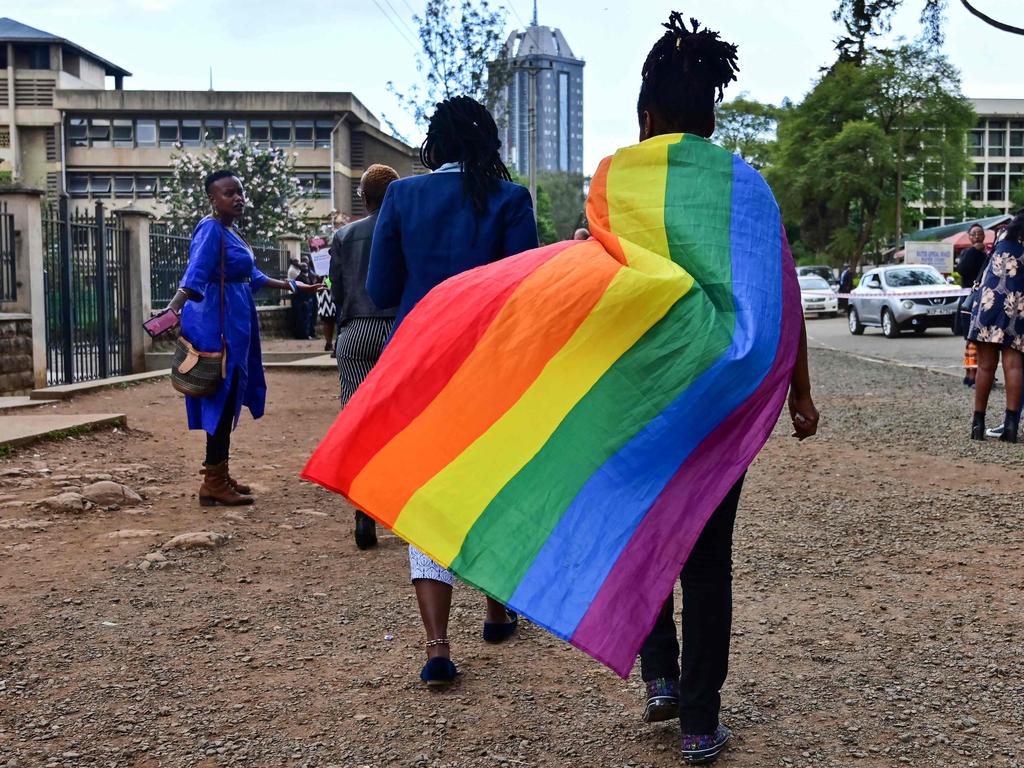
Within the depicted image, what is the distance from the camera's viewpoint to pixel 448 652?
361 cm

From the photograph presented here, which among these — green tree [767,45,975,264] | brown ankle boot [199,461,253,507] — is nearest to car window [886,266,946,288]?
green tree [767,45,975,264]

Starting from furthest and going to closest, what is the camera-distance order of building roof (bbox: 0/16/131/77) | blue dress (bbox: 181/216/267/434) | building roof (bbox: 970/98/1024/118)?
building roof (bbox: 970/98/1024/118) < building roof (bbox: 0/16/131/77) < blue dress (bbox: 181/216/267/434)

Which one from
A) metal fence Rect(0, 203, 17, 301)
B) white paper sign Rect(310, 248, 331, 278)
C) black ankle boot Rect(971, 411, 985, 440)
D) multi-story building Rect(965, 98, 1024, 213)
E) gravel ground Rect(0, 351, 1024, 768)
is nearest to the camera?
gravel ground Rect(0, 351, 1024, 768)

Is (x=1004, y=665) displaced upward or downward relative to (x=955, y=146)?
downward

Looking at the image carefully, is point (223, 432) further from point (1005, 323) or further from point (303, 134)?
point (303, 134)

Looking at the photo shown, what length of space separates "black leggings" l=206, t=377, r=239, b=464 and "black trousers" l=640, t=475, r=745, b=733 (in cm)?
395

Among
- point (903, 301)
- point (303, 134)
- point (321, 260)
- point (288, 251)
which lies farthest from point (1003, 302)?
point (303, 134)

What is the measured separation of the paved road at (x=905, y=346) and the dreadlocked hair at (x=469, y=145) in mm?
12520

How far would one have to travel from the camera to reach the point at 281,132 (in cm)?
5819

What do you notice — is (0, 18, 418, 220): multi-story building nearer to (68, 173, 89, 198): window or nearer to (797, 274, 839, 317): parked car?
(68, 173, 89, 198): window

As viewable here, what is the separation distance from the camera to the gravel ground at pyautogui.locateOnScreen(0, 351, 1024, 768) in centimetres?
313

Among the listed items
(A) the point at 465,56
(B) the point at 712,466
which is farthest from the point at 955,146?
(B) the point at 712,466

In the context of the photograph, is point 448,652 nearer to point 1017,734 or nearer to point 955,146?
point 1017,734

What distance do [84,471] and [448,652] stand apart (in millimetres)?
4720
